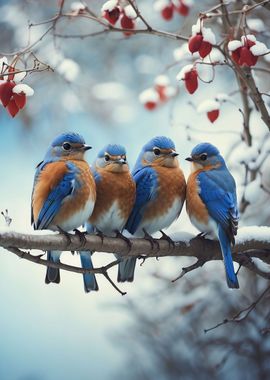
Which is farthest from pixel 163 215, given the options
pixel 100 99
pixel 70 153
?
pixel 100 99

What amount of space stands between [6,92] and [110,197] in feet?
2.22

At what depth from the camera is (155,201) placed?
3627 millimetres

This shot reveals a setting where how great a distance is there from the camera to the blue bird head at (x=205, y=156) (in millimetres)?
3744

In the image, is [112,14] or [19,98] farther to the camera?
[112,14]

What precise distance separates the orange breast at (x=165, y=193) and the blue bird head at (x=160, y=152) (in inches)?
2.6

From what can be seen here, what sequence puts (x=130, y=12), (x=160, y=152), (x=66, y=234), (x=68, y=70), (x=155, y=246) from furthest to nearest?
1. (x=68, y=70)
2. (x=130, y=12)
3. (x=160, y=152)
4. (x=155, y=246)
5. (x=66, y=234)

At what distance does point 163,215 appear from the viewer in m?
3.62

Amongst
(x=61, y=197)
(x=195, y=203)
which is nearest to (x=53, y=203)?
(x=61, y=197)

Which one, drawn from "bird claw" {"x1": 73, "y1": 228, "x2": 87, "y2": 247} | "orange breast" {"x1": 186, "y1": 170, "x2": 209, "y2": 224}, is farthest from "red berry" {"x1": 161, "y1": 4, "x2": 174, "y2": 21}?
"bird claw" {"x1": 73, "y1": 228, "x2": 87, "y2": 247}

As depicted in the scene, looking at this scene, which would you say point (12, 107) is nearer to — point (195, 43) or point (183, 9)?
point (195, 43)

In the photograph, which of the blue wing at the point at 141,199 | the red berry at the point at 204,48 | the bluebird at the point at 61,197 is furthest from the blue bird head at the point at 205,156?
the bluebird at the point at 61,197

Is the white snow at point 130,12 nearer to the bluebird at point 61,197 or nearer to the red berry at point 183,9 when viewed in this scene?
the red berry at point 183,9

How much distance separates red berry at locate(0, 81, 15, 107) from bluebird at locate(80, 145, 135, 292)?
0.58m

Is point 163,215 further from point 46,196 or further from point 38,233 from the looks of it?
point 38,233
